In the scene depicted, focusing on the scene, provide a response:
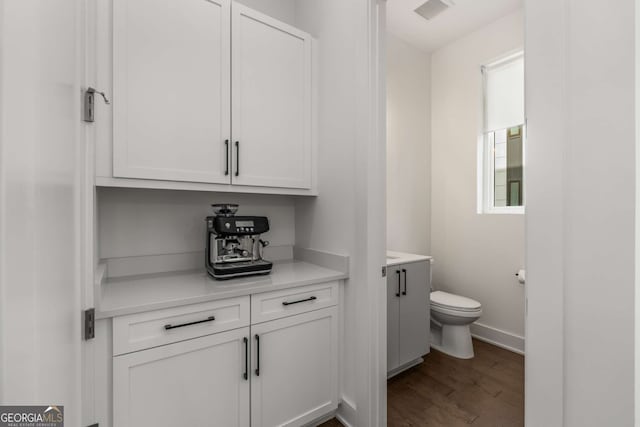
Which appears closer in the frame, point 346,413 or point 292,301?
point 292,301

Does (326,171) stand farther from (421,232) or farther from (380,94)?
(421,232)

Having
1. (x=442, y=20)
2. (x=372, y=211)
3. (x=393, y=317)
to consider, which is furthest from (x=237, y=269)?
(x=442, y=20)

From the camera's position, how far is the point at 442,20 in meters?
2.49

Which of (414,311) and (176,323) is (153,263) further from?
(414,311)

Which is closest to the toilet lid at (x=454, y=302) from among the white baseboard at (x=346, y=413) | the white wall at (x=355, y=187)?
the white wall at (x=355, y=187)

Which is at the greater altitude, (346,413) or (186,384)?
(186,384)

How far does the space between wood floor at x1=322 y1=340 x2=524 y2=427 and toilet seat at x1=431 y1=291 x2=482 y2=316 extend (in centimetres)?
39

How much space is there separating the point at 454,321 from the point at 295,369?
1.46m

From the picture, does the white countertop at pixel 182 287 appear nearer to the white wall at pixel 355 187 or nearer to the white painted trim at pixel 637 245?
the white wall at pixel 355 187

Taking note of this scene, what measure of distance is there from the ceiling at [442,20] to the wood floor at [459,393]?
2.88 m

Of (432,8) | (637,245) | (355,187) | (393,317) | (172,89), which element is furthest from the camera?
(432,8)

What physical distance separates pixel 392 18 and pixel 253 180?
2052 mm

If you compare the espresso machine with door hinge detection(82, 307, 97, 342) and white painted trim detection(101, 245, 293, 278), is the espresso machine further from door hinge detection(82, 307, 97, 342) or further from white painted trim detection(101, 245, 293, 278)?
door hinge detection(82, 307, 97, 342)

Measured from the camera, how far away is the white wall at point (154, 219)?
1456 mm
